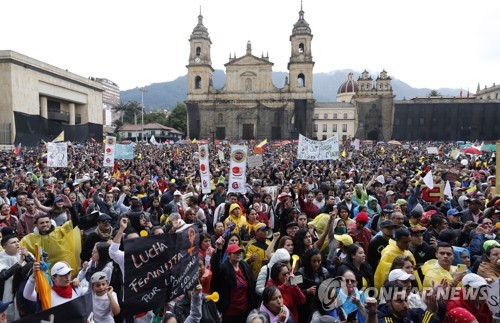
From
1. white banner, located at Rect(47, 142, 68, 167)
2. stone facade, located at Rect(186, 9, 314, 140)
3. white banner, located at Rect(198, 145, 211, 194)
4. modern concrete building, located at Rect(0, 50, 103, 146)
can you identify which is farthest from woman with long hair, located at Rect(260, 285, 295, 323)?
stone facade, located at Rect(186, 9, 314, 140)

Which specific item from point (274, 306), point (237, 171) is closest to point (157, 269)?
point (274, 306)

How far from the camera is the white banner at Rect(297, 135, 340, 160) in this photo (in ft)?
47.4

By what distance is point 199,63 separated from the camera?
205 feet

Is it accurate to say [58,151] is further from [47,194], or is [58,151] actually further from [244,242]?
[244,242]

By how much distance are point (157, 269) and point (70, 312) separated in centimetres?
89

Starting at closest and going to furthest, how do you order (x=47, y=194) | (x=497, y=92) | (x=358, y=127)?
(x=47, y=194)
(x=358, y=127)
(x=497, y=92)

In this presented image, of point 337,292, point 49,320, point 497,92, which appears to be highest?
point 497,92

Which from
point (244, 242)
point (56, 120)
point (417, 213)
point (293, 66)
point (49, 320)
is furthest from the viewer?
point (293, 66)

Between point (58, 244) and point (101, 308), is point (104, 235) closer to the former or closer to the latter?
point (58, 244)

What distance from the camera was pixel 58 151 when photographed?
40.4 feet

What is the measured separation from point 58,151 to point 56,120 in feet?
122

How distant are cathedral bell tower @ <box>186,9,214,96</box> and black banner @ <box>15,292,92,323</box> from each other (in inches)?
2439

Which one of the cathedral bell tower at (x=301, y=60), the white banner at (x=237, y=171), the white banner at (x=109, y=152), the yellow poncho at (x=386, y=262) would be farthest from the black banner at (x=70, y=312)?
the cathedral bell tower at (x=301, y=60)

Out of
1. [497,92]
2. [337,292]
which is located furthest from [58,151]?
[497,92]
